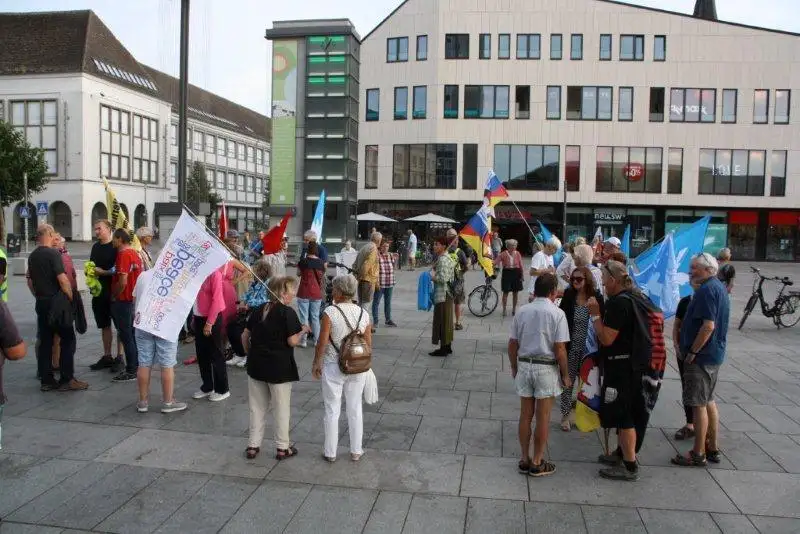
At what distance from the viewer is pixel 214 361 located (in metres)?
7.39

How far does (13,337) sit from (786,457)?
20.3 ft

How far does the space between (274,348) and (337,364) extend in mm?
547

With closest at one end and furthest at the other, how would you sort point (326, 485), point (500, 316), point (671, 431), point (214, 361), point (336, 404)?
point (326, 485) < point (336, 404) < point (671, 431) < point (214, 361) < point (500, 316)

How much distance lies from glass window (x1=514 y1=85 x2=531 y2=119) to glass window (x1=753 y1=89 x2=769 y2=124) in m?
13.6

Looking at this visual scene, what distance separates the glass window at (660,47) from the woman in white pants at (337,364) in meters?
40.5

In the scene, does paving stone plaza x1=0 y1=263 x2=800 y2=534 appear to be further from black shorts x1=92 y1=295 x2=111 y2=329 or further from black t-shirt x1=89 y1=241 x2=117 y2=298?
black t-shirt x1=89 y1=241 x2=117 y2=298

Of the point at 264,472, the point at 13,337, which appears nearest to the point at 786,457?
the point at 264,472

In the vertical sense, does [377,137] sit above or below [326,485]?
above

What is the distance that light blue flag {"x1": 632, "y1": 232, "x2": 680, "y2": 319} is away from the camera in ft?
25.4

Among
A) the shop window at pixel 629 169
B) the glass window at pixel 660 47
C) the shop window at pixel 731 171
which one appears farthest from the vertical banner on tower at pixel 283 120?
the shop window at pixel 731 171

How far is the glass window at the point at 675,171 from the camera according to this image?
40875 millimetres

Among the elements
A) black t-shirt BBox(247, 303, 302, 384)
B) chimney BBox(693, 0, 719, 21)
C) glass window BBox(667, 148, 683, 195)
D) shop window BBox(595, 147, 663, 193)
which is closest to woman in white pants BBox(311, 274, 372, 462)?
black t-shirt BBox(247, 303, 302, 384)

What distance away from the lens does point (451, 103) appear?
4128cm

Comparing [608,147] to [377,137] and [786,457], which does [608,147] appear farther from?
[786,457]
